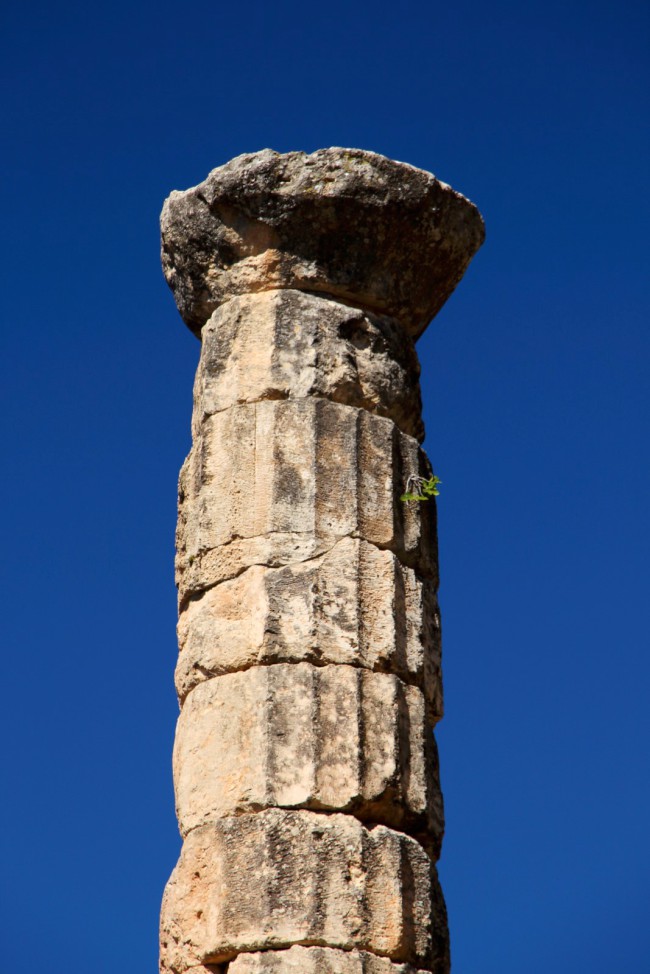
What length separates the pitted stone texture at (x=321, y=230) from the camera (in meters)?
9.47

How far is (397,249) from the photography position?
9.70 meters

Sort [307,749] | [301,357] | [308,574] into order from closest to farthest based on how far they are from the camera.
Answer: [307,749] < [308,574] < [301,357]

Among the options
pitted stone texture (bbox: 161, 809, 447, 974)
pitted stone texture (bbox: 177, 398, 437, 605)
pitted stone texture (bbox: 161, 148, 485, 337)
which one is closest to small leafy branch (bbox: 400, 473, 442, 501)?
pitted stone texture (bbox: 177, 398, 437, 605)

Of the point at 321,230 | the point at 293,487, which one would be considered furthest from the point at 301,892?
the point at 321,230

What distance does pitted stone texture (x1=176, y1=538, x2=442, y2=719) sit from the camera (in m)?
8.38

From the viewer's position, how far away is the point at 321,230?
9492 millimetres

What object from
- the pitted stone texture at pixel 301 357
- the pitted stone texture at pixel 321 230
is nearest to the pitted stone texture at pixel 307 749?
the pitted stone texture at pixel 301 357

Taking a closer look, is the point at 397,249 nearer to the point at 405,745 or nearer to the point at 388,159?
the point at 388,159

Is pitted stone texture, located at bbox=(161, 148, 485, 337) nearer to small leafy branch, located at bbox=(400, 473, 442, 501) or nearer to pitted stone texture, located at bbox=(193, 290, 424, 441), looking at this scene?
pitted stone texture, located at bbox=(193, 290, 424, 441)

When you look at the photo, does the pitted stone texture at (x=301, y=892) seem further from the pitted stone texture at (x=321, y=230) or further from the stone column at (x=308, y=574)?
the pitted stone texture at (x=321, y=230)

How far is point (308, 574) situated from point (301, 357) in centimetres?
134

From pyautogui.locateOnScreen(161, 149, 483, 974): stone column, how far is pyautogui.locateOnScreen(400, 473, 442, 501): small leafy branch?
0.05 m

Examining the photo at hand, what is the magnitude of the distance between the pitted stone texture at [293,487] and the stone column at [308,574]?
0.01m

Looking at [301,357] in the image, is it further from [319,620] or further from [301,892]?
[301,892]
